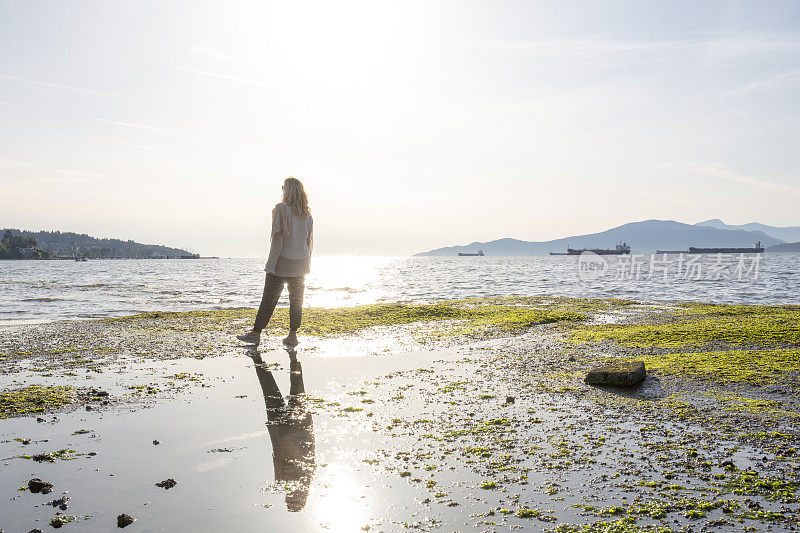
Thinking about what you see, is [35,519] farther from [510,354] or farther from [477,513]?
[510,354]

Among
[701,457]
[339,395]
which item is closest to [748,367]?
[701,457]

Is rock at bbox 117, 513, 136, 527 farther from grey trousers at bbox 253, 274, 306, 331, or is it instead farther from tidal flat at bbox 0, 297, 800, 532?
grey trousers at bbox 253, 274, 306, 331

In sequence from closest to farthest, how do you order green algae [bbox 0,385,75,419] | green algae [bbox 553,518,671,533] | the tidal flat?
green algae [bbox 553,518,671,533], the tidal flat, green algae [bbox 0,385,75,419]

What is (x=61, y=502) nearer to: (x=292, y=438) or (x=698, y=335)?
(x=292, y=438)

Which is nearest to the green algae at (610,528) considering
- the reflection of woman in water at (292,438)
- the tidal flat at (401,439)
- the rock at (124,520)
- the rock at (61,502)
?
the tidal flat at (401,439)

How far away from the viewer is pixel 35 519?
10.3 feet

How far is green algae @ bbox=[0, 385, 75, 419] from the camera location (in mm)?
5574

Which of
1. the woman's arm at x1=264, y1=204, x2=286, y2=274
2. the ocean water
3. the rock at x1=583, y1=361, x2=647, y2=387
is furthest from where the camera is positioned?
the ocean water

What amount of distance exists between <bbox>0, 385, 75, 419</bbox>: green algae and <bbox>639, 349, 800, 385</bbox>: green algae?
7930mm

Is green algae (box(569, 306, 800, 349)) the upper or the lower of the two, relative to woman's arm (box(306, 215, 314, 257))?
lower

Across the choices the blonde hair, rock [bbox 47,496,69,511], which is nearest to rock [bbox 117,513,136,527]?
rock [bbox 47,496,69,511]

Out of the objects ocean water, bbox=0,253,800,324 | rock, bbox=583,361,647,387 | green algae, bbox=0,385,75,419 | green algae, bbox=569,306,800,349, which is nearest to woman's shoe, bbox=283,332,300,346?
green algae, bbox=0,385,75,419

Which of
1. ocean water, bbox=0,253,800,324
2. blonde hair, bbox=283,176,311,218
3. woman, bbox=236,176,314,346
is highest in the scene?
blonde hair, bbox=283,176,311,218

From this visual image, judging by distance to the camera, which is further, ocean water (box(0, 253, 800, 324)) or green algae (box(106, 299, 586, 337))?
ocean water (box(0, 253, 800, 324))
